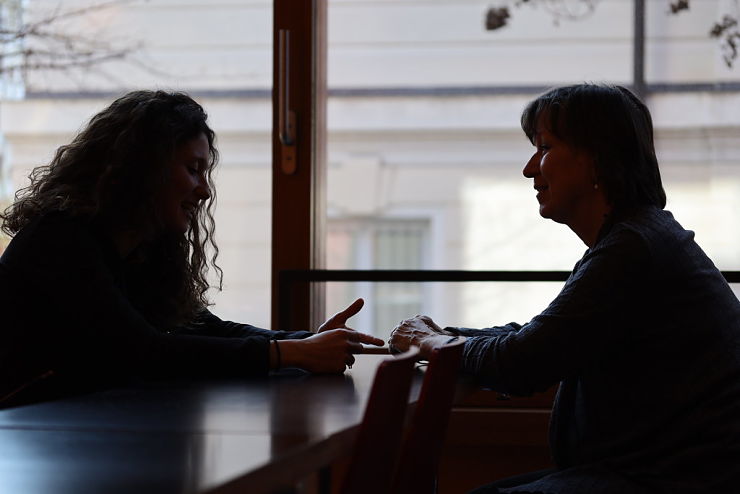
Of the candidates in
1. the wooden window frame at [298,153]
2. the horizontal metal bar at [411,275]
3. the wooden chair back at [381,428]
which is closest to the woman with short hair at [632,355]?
the wooden chair back at [381,428]

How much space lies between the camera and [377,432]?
114cm

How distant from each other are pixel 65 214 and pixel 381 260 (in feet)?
4.62

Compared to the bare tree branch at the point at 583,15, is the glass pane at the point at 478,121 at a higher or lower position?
lower

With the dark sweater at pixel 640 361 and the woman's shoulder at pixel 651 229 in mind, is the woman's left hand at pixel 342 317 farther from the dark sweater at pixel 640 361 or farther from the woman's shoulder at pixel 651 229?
the woman's shoulder at pixel 651 229

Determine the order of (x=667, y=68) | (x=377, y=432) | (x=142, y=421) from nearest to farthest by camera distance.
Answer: (x=377, y=432), (x=142, y=421), (x=667, y=68)

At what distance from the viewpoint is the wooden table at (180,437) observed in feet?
2.99

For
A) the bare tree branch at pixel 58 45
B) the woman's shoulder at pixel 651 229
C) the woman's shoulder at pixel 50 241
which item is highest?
the bare tree branch at pixel 58 45

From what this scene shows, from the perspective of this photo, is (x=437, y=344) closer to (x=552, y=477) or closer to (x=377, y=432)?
(x=552, y=477)

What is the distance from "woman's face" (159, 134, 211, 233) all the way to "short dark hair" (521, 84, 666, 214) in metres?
0.79

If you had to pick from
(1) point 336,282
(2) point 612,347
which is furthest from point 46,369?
(1) point 336,282

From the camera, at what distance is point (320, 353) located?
5.93ft

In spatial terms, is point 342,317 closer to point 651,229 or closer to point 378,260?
point 651,229

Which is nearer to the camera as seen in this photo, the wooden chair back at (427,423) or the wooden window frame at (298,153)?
the wooden chair back at (427,423)

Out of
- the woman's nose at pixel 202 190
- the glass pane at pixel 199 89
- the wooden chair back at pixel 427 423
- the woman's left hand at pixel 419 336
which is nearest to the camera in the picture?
the wooden chair back at pixel 427 423
